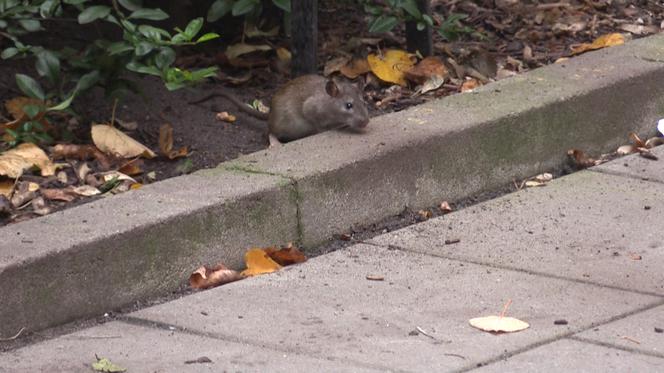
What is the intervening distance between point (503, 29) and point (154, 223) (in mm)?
3653

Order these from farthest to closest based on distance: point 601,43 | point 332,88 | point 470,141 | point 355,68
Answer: point 601,43, point 355,68, point 332,88, point 470,141

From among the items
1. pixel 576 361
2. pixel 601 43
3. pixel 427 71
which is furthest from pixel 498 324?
pixel 601 43

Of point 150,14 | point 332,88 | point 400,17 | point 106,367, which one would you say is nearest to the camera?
point 106,367

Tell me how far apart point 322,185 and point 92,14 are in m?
1.32

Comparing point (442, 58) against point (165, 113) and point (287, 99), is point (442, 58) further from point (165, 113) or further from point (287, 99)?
point (165, 113)

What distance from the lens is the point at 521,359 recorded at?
475cm

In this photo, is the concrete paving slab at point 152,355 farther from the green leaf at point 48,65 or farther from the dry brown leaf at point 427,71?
the dry brown leaf at point 427,71

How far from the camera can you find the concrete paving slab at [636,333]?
487 centimetres

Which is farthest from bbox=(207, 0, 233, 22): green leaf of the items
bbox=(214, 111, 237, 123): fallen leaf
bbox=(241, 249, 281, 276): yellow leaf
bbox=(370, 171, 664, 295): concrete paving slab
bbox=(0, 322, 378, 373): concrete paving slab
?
bbox=(0, 322, 378, 373): concrete paving slab

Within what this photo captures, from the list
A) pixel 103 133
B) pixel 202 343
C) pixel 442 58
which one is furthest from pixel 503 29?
pixel 202 343

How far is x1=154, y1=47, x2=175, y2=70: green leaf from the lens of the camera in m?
6.38

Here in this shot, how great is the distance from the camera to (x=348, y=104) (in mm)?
6875

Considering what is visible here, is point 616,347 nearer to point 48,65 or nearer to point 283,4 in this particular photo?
point 48,65

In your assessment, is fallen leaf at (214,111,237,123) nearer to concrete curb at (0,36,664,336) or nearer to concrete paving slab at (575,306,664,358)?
concrete curb at (0,36,664,336)
